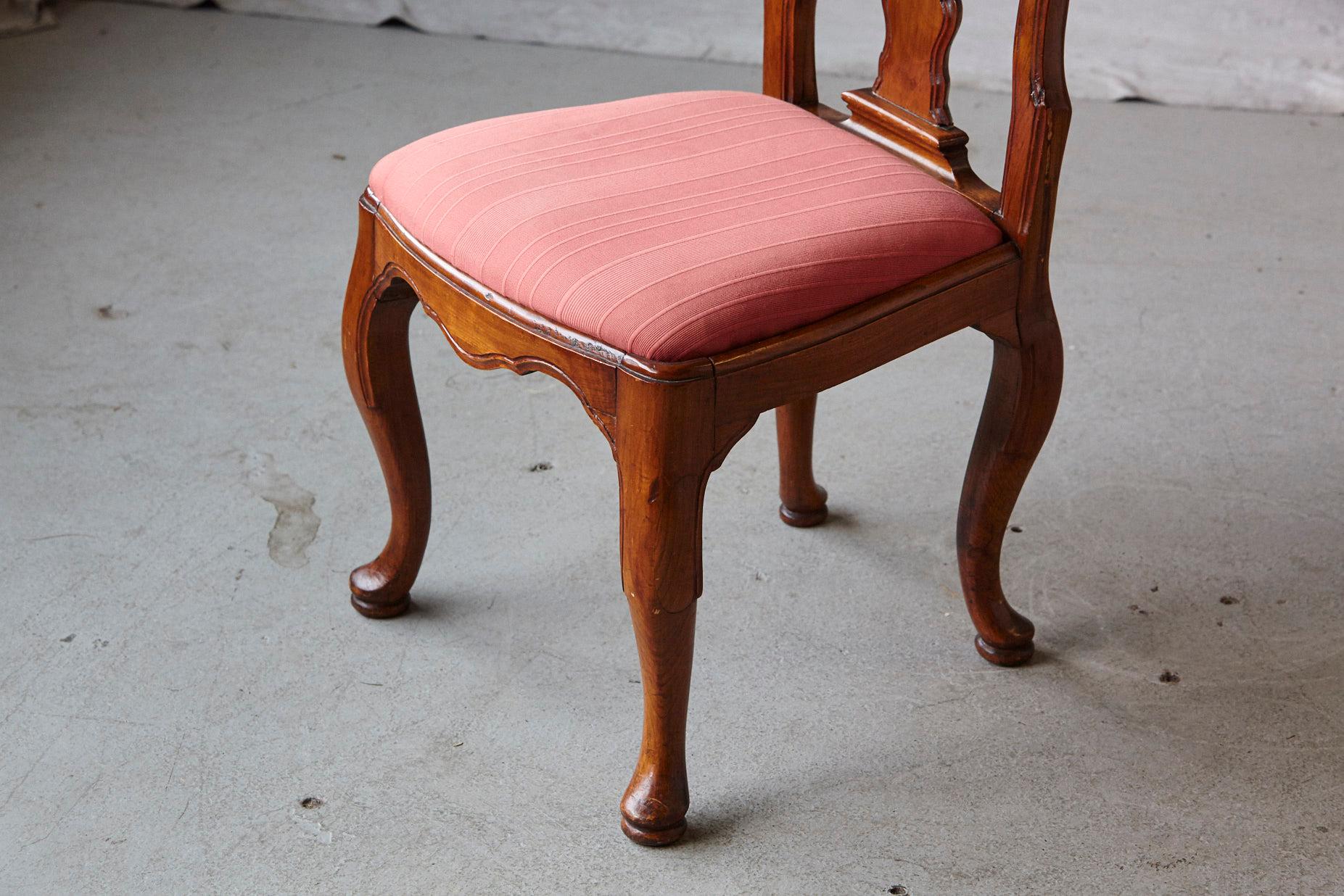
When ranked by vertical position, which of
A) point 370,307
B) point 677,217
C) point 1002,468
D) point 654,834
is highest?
point 677,217

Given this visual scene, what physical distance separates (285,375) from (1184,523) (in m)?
1.14

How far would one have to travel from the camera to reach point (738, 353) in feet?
2.70

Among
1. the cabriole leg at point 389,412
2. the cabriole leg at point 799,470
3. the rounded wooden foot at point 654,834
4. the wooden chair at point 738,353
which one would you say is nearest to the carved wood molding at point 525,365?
the wooden chair at point 738,353

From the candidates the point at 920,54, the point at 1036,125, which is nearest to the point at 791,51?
the point at 920,54

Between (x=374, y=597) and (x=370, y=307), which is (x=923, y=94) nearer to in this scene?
(x=370, y=307)

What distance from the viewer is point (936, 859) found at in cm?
99

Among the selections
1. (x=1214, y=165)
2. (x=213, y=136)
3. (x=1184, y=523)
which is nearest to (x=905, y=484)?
(x=1184, y=523)

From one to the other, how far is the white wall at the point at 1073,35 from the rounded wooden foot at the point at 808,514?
177 cm

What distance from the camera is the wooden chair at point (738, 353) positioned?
0.84 m

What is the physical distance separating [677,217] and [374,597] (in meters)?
0.55

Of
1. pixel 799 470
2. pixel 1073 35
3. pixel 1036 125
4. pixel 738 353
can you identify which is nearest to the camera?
pixel 738 353

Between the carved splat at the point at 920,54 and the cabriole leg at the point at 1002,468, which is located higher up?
the carved splat at the point at 920,54

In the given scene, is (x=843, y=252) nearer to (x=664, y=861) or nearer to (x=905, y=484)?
(x=664, y=861)

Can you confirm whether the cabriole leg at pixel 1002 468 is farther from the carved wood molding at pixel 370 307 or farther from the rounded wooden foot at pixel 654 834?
the carved wood molding at pixel 370 307
